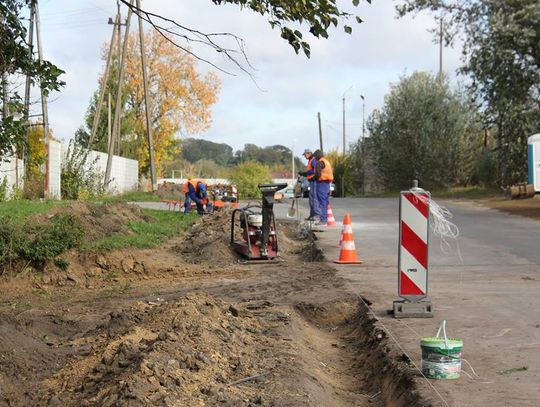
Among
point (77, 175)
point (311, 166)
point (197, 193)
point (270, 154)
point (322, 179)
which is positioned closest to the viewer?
point (322, 179)

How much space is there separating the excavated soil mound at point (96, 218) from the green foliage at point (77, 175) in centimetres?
1193

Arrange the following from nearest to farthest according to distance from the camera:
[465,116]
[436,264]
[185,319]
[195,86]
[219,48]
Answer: [219,48], [185,319], [436,264], [465,116], [195,86]

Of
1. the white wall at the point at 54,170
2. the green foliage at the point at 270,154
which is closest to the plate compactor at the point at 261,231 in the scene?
the white wall at the point at 54,170

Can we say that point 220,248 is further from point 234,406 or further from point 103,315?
point 234,406

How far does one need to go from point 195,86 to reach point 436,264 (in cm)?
5152

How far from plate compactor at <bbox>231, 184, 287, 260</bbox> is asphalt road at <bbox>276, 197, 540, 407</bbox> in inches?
45.0

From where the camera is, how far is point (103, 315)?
404 inches

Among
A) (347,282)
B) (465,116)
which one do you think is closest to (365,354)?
(347,282)

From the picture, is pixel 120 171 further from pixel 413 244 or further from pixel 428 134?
pixel 413 244

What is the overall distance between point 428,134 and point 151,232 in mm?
31257

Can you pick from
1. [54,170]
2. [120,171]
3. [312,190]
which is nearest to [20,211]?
[312,190]

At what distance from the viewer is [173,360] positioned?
5.80 meters

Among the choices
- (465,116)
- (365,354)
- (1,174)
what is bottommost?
(365,354)

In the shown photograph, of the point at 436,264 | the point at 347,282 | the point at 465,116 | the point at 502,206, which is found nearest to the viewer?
the point at 347,282
